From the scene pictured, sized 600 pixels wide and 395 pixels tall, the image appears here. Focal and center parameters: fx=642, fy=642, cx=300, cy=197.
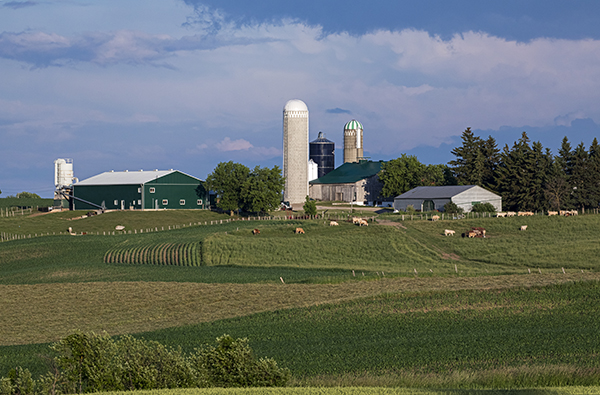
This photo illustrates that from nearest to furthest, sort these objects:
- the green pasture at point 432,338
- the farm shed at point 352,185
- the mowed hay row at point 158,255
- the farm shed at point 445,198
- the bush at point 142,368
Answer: the bush at point 142,368 → the green pasture at point 432,338 → the mowed hay row at point 158,255 → the farm shed at point 445,198 → the farm shed at point 352,185

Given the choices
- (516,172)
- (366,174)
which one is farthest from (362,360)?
(366,174)

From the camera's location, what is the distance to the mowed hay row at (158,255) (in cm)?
5912

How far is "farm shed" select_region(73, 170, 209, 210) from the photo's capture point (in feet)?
327

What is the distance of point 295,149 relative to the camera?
114438mm

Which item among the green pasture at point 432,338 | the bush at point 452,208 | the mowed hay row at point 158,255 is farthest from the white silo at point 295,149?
the green pasture at point 432,338

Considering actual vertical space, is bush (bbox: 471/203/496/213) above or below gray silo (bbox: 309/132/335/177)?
below

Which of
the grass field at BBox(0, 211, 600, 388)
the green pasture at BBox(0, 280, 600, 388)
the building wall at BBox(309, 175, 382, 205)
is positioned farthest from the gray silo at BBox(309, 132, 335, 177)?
the green pasture at BBox(0, 280, 600, 388)

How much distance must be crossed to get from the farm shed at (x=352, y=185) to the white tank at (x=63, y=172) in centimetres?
4702

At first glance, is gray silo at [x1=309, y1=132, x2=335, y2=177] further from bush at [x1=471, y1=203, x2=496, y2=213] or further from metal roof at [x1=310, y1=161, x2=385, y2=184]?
bush at [x1=471, y1=203, x2=496, y2=213]

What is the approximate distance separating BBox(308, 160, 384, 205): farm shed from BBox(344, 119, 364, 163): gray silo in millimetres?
18213

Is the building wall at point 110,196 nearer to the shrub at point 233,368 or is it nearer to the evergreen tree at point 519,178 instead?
the evergreen tree at point 519,178

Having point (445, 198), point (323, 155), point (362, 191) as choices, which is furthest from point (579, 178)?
point (323, 155)

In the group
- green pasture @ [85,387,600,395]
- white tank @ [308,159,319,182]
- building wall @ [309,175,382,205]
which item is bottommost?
green pasture @ [85,387,600,395]

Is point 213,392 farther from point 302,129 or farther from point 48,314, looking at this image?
point 302,129
